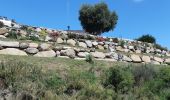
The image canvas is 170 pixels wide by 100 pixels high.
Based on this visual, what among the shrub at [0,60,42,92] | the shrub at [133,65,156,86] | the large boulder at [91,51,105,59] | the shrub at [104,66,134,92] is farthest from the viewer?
the large boulder at [91,51,105,59]

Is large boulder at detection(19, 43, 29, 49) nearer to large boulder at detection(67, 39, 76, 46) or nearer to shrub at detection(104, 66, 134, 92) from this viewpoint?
shrub at detection(104, 66, 134, 92)

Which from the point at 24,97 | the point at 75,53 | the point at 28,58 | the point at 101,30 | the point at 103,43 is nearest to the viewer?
the point at 24,97

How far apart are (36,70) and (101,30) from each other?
31618 millimetres

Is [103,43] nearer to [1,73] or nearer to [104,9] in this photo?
[1,73]

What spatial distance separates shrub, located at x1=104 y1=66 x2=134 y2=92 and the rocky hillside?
431cm

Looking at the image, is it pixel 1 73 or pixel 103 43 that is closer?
pixel 1 73

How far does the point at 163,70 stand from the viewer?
1783cm

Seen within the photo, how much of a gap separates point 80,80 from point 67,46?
8.01 m

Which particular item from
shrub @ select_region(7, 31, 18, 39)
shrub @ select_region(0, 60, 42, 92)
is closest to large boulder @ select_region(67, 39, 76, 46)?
shrub @ select_region(7, 31, 18, 39)

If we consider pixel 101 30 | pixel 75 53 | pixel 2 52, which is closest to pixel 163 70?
pixel 75 53

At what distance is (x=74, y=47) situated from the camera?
2266cm

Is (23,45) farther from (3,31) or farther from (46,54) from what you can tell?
(3,31)

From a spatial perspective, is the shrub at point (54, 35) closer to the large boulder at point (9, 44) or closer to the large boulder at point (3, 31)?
the large boulder at point (3, 31)

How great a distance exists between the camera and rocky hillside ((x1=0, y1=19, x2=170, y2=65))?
19297 millimetres
